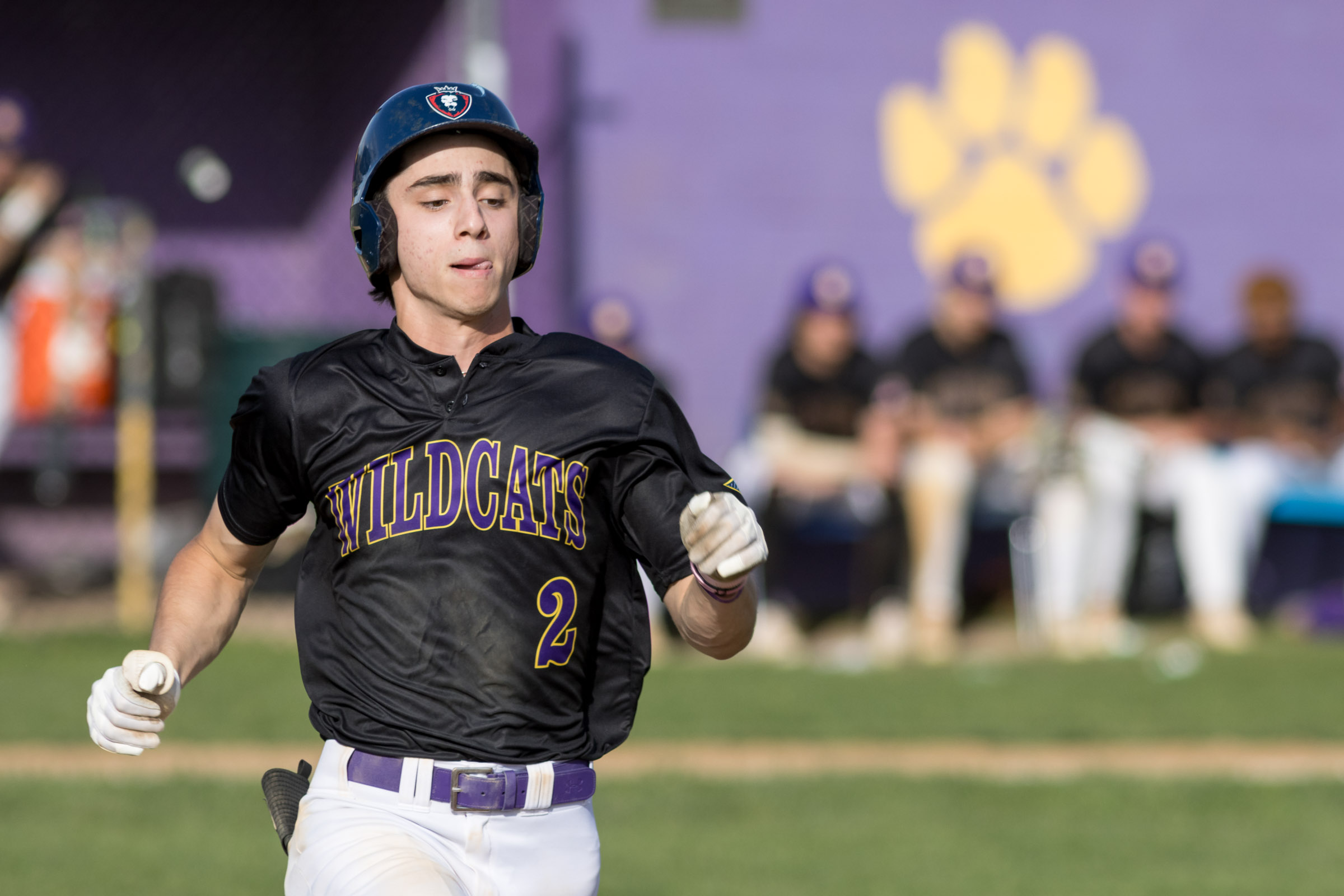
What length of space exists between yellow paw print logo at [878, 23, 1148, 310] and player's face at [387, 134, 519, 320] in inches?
379

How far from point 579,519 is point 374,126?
0.79 meters

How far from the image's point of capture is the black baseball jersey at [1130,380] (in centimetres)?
1065

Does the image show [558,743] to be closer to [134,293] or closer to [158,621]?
[158,621]

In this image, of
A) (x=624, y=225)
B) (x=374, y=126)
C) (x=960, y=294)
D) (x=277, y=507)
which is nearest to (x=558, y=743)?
(x=277, y=507)

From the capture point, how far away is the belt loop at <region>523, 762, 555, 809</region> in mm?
2879

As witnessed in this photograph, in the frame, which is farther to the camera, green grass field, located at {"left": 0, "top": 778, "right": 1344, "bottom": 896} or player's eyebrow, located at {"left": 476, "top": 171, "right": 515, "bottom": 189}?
green grass field, located at {"left": 0, "top": 778, "right": 1344, "bottom": 896}

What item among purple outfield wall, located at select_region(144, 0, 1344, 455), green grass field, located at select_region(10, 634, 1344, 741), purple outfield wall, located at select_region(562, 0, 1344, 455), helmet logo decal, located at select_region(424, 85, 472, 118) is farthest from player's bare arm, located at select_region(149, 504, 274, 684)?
purple outfield wall, located at select_region(562, 0, 1344, 455)

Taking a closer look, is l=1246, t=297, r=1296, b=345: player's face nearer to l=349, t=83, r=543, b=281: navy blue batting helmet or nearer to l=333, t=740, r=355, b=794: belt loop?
l=349, t=83, r=543, b=281: navy blue batting helmet

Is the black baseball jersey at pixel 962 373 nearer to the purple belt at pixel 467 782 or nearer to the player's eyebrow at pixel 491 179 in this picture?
the player's eyebrow at pixel 491 179

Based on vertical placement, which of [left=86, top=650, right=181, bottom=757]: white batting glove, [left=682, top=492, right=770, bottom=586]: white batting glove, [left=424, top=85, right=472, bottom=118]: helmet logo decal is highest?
[left=424, top=85, right=472, bottom=118]: helmet logo decal

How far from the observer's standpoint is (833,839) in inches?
249

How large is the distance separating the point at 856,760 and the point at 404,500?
4.77 metres

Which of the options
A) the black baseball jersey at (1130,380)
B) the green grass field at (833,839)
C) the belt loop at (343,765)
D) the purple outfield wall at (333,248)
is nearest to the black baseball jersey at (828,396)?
the black baseball jersey at (1130,380)

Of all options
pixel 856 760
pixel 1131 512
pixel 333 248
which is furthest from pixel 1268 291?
pixel 333 248
